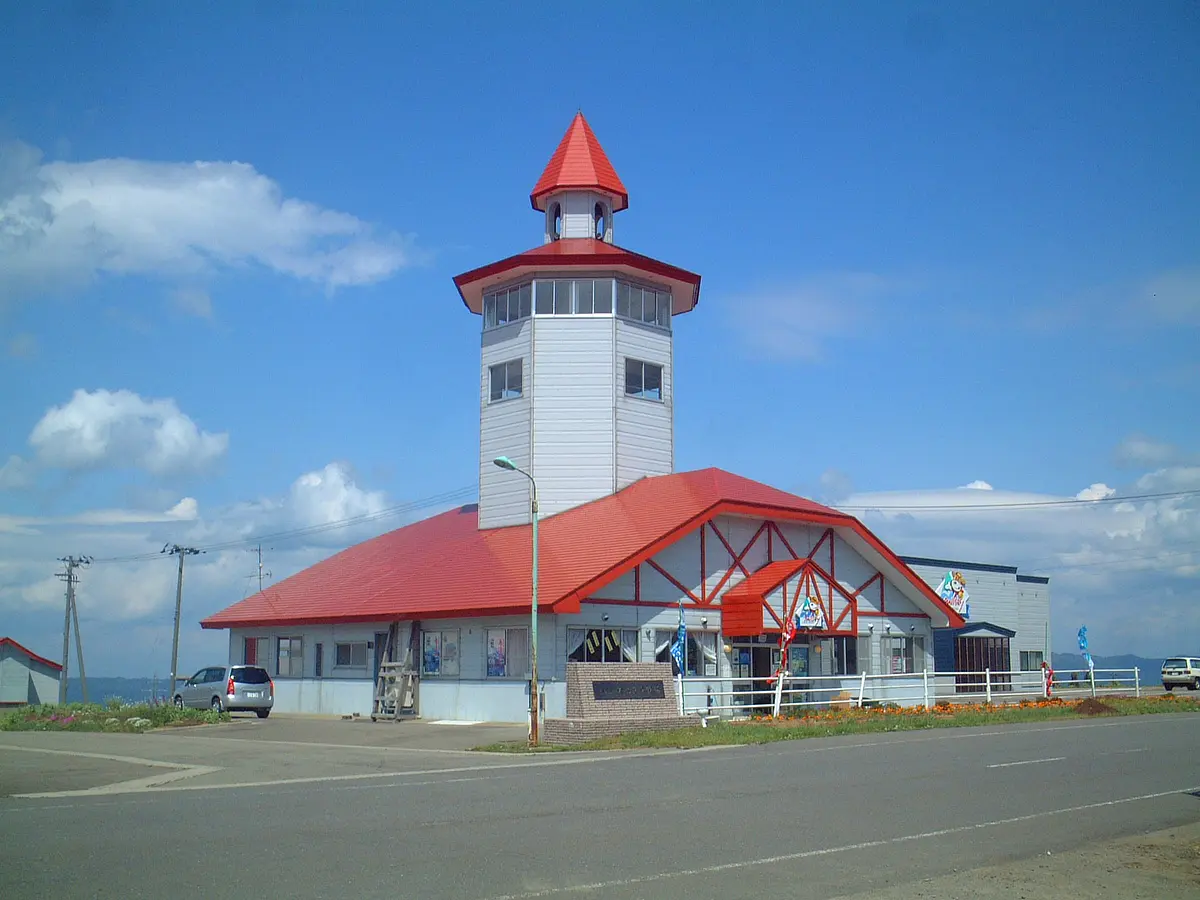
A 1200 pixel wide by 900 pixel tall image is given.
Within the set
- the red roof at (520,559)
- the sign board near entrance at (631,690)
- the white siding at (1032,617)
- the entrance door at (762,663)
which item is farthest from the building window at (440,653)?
the white siding at (1032,617)

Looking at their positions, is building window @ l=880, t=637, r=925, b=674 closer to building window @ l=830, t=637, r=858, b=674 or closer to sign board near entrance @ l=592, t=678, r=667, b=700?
building window @ l=830, t=637, r=858, b=674

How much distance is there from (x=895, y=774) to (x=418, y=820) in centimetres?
765

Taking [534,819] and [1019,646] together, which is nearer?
[534,819]

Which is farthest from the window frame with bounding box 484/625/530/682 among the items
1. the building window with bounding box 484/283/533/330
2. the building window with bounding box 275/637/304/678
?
the building window with bounding box 484/283/533/330

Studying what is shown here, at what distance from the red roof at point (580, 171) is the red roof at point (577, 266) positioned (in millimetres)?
2007

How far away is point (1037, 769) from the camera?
17.6 meters

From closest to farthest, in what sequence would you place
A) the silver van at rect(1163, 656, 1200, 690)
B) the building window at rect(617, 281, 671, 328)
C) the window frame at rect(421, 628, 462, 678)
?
the window frame at rect(421, 628, 462, 678) → the building window at rect(617, 281, 671, 328) → the silver van at rect(1163, 656, 1200, 690)

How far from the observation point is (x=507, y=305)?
41031 mm

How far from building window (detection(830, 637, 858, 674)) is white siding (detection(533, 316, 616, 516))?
939cm

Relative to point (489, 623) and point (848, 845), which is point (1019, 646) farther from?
point (848, 845)

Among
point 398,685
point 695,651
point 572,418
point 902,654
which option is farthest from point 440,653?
point 902,654

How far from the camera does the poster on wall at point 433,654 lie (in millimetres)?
35344

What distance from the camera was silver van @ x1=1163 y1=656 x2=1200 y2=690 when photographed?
57.6m

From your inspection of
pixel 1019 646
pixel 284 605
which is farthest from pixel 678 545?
pixel 1019 646
